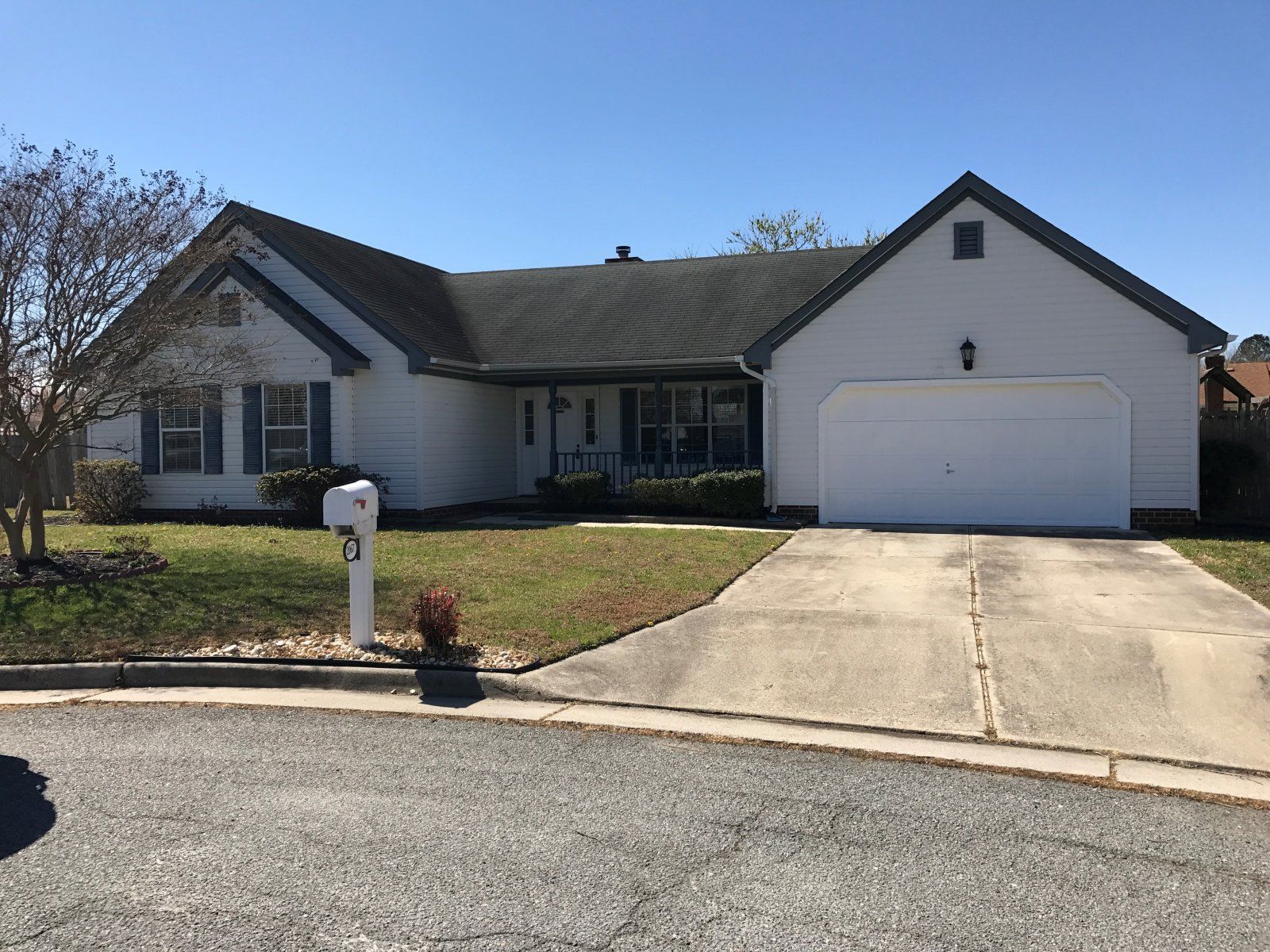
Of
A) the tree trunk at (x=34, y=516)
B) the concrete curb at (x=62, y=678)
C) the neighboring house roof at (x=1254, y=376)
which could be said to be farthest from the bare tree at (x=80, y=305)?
→ the neighboring house roof at (x=1254, y=376)

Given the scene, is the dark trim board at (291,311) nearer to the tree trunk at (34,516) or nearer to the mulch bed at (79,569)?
the mulch bed at (79,569)

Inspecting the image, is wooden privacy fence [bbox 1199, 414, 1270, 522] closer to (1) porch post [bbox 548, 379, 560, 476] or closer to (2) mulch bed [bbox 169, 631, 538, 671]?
(1) porch post [bbox 548, 379, 560, 476]

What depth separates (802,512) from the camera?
16.7 metres

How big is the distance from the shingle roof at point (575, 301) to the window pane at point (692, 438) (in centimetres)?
196

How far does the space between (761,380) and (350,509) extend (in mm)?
10291

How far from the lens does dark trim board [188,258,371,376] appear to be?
1717 centimetres

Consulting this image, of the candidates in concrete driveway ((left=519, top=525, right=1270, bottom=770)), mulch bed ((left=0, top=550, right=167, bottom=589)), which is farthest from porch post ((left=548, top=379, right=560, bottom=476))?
concrete driveway ((left=519, top=525, right=1270, bottom=770))

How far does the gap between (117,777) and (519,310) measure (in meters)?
16.5

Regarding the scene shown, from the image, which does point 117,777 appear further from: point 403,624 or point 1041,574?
point 1041,574

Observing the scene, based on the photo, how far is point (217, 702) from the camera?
704 centimetres

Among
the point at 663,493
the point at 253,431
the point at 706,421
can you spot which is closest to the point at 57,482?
the point at 253,431

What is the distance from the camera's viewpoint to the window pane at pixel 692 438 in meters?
19.3

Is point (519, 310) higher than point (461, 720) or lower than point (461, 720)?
higher

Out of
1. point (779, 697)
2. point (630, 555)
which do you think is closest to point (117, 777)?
point (779, 697)
